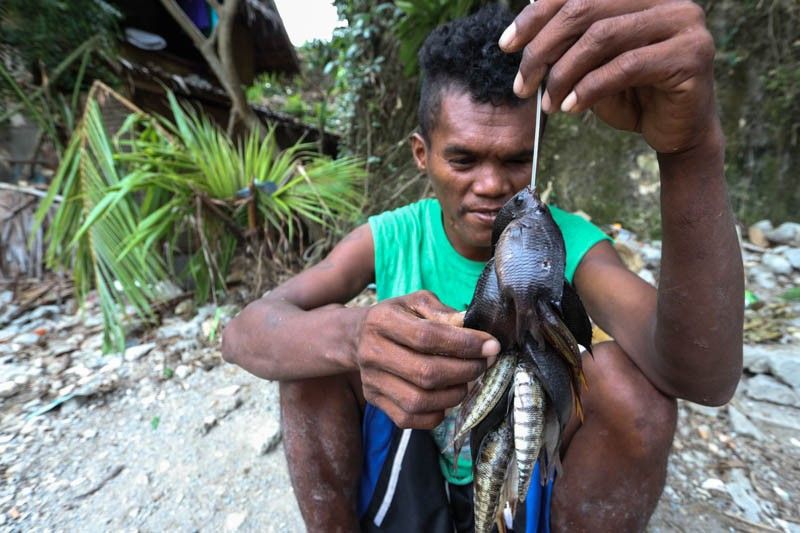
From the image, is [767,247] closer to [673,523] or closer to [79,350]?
[673,523]

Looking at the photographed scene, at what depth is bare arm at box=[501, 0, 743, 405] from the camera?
2.53ft

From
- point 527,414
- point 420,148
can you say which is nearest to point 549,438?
point 527,414

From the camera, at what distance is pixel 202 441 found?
2182 mm

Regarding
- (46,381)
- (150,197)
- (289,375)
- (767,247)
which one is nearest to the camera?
(289,375)

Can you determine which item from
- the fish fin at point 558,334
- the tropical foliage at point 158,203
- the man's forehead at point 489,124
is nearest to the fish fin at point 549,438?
the fish fin at point 558,334

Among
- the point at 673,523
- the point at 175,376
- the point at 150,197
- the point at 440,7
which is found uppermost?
the point at 440,7

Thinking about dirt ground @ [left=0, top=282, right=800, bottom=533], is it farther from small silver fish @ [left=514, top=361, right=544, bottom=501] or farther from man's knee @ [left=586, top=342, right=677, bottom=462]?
small silver fish @ [left=514, top=361, right=544, bottom=501]

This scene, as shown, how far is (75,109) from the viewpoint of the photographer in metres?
3.67

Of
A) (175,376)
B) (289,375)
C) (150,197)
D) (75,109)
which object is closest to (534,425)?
(289,375)

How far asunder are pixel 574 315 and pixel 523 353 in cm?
12

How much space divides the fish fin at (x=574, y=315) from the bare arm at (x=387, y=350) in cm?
15

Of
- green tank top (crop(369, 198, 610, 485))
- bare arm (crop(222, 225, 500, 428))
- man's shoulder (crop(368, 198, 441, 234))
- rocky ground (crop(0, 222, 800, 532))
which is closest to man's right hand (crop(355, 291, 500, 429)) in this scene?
bare arm (crop(222, 225, 500, 428))

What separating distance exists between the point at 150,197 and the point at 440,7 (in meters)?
2.68

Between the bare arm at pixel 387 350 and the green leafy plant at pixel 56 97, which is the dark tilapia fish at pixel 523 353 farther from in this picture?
the green leafy plant at pixel 56 97
